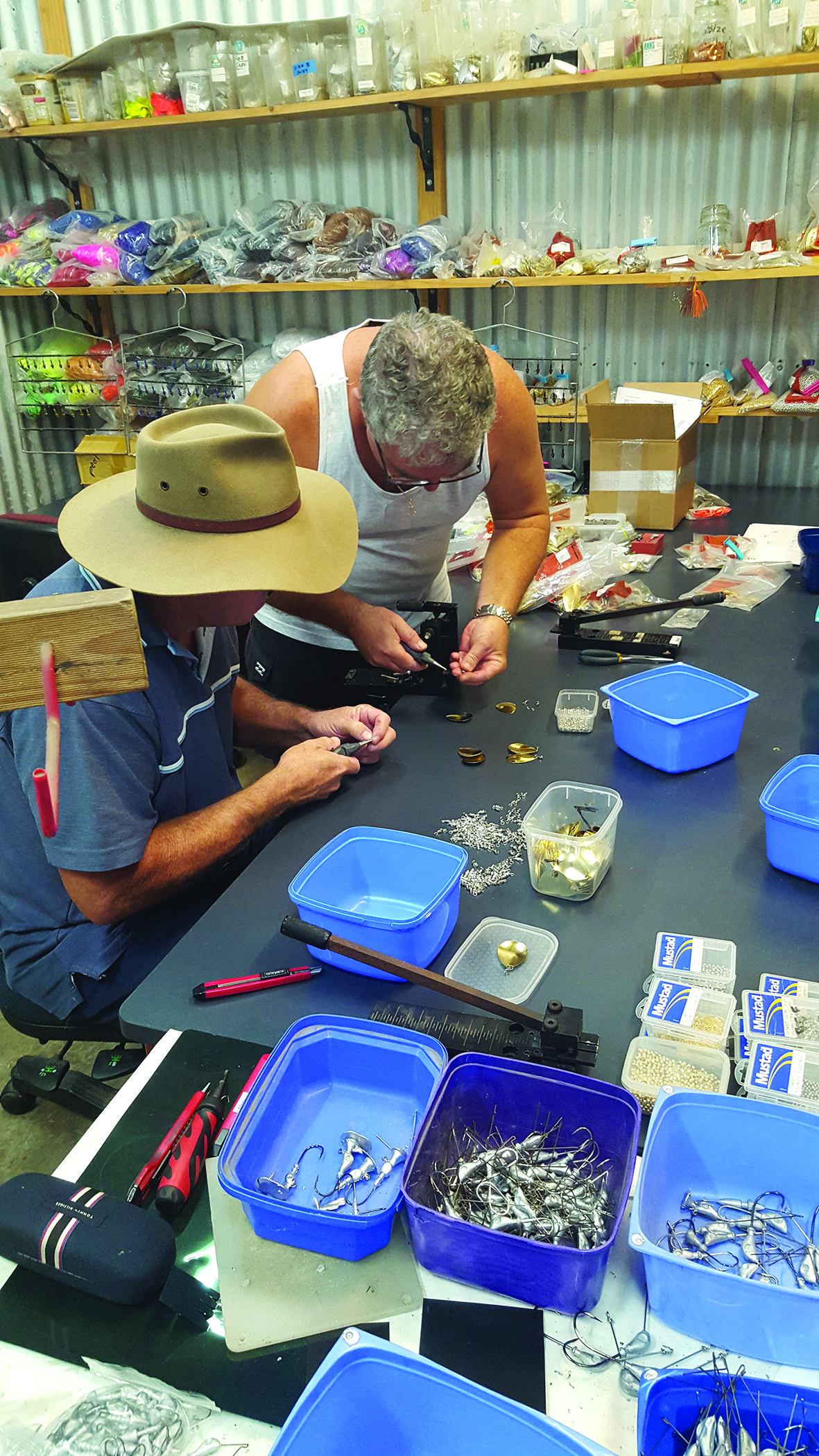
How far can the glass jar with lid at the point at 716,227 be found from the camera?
330 centimetres

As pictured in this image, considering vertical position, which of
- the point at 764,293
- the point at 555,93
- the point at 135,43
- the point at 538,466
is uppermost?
the point at 135,43

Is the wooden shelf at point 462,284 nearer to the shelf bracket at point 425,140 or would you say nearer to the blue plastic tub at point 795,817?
the shelf bracket at point 425,140

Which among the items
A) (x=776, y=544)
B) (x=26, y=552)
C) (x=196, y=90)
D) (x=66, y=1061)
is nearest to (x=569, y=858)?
(x=66, y=1061)

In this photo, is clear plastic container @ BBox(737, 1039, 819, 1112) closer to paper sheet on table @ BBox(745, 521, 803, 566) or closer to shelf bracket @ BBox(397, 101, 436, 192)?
paper sheet on table @ BBox(745, 521, 803, 566)

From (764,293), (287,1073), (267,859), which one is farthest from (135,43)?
(287,1073)

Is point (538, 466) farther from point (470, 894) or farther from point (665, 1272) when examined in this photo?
point (665, 1272)

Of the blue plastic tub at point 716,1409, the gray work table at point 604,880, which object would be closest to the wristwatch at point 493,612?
the gray work table at point 604,880

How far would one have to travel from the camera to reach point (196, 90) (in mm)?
3613

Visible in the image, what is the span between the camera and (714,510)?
3170 millimetres

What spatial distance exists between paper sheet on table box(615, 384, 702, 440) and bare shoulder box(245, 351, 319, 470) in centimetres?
129

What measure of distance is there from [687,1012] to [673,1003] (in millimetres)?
22

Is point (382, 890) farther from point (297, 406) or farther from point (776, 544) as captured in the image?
point (776, 544)

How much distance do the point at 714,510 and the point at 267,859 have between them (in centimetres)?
227

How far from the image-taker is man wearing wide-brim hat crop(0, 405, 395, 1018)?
1282 mm
